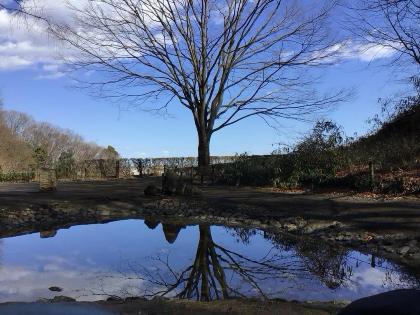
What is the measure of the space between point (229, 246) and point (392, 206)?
484 cm

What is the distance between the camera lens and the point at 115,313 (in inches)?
237

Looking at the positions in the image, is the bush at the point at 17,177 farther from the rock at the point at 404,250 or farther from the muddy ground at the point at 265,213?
the rock at the point at 404,250

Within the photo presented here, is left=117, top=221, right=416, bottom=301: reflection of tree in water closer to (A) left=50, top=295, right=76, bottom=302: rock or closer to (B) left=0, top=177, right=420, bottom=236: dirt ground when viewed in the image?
(A) left=50, top=295, right=76, bottom=302: rock

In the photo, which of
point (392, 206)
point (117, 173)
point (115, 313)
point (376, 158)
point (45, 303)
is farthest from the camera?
point (117, 173)

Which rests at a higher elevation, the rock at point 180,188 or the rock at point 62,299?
the rock at point 180,188

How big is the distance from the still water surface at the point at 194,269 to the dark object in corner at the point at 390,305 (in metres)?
4.04

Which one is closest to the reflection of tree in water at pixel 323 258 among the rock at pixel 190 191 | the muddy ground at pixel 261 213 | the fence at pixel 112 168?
the muddy ground at pixel 261 213

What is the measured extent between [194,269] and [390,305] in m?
6.21

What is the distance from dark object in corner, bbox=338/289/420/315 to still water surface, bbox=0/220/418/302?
404 cm

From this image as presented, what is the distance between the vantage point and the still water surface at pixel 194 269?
792 centimetres

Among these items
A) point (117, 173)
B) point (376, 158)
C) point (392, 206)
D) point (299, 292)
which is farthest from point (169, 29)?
point (299, 292)

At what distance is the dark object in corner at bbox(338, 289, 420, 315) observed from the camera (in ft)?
10.9

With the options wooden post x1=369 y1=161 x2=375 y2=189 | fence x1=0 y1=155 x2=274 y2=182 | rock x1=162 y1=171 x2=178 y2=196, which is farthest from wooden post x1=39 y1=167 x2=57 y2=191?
wooden post x1=369 y1=161 x2=375 y2=189

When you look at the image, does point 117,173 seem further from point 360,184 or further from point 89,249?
point 89,249
